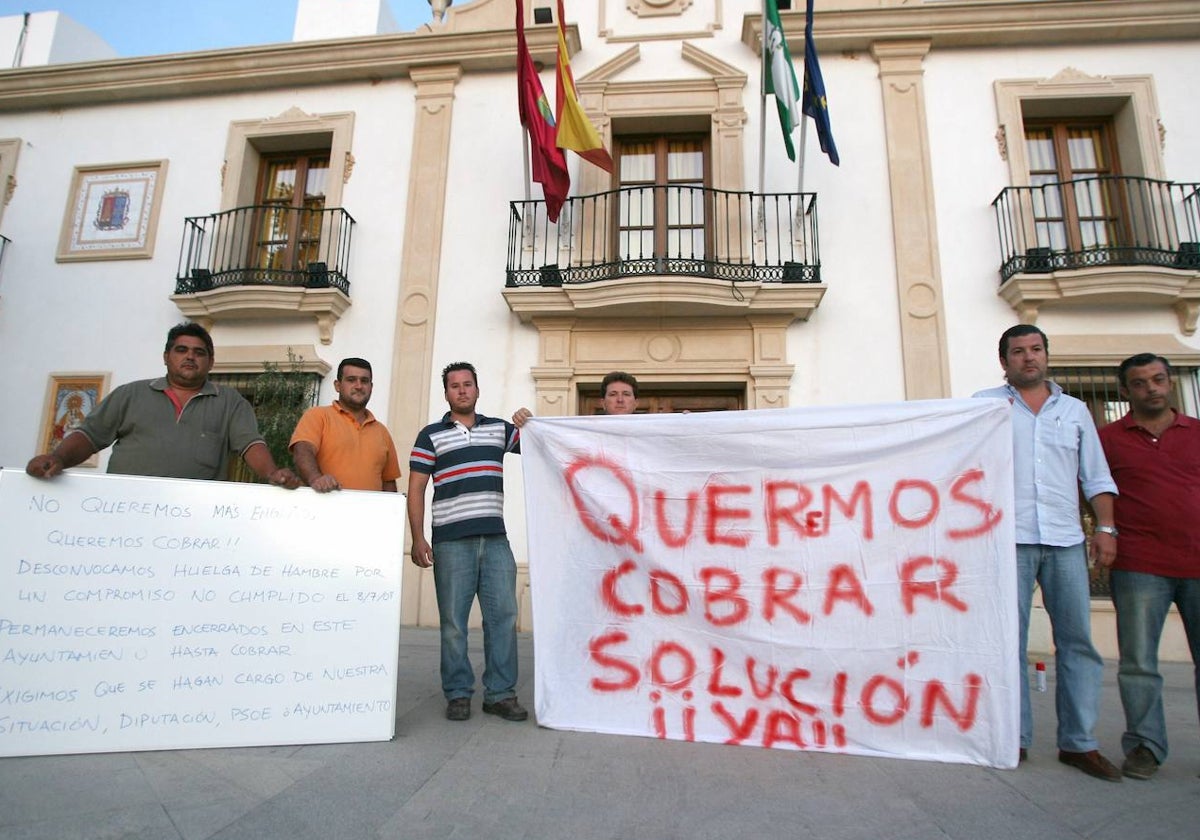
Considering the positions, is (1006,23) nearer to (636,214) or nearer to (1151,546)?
(636,214)

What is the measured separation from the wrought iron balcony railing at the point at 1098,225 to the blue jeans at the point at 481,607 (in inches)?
246

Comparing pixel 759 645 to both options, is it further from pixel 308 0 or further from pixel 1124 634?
pixel 308 0

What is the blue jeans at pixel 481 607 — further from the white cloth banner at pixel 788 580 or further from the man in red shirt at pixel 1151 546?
the man in red shirt at pixel 1151 546

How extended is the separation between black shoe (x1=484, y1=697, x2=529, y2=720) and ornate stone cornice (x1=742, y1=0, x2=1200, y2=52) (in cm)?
781

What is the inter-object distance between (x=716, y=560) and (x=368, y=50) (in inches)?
326

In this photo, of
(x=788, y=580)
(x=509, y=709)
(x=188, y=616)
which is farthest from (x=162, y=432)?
(x=788, y=580)

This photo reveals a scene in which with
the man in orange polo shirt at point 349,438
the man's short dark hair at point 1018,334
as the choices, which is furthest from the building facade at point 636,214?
the man's short dark hair at point 1018,334

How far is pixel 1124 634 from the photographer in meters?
2.82

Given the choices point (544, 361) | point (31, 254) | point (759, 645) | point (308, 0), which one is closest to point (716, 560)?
point (759, 645)

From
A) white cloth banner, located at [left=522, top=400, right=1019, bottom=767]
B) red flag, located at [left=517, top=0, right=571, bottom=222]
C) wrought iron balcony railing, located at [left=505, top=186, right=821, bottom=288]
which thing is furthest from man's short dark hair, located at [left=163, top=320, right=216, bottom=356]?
red flag, located at [left=517, top=0, right=571, bottom=222]

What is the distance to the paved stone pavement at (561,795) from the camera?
6.51 ft

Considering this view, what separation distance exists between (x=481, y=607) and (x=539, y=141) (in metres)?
5.47

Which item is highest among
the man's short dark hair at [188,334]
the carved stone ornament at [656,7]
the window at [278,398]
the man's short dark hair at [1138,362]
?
the carved stone ornament at [656,7]

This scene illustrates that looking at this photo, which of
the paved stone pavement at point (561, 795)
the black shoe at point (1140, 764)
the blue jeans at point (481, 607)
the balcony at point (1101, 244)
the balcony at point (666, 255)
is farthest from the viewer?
the balcony at point (666, 255)
